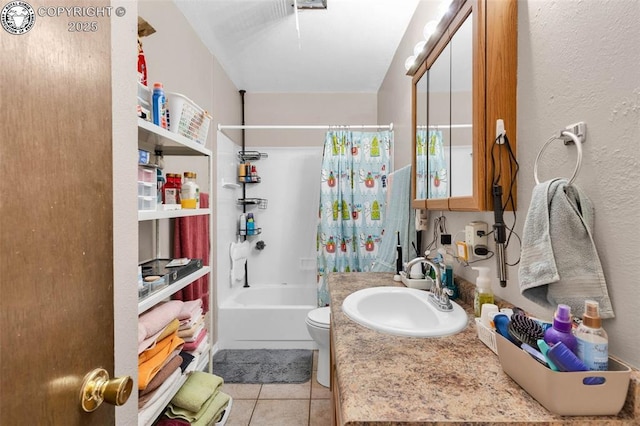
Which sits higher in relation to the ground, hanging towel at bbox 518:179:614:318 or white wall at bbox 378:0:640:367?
white wall at bbox 378:0:640:367

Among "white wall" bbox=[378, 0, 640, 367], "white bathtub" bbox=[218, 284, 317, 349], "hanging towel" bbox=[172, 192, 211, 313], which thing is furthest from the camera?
"white bathtub" bbox=[218, 284, 317, 349]

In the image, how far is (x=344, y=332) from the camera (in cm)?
96

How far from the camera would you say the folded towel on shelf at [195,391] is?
1345 millimetres

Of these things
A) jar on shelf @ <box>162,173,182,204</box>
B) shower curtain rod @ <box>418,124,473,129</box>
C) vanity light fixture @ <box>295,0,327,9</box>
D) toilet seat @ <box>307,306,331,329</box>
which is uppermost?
vanity light fixture @ <box>295,0,327,9</box>

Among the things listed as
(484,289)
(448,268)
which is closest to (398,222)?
(448,268)

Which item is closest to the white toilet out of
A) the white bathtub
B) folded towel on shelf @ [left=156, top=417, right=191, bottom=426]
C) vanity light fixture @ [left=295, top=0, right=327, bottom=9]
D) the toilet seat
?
the toilet seat

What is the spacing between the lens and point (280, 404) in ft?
6.25

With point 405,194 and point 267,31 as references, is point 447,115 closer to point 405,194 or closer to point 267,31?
point 405,194

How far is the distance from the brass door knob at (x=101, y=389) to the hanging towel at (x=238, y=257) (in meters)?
2.49

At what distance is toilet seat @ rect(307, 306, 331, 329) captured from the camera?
82.4 inches

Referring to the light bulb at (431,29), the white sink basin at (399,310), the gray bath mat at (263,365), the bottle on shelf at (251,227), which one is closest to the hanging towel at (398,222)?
the white sink basin at (399,310)

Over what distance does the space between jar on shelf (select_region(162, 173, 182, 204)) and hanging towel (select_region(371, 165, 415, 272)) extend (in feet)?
3.99

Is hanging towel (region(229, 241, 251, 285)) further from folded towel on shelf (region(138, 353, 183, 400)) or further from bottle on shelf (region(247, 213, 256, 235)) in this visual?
folded towel on shelf (region(138, 353, 183, 400))

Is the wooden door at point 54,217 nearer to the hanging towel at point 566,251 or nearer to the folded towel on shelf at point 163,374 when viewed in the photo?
the folded towel on shelf at point 163,374
